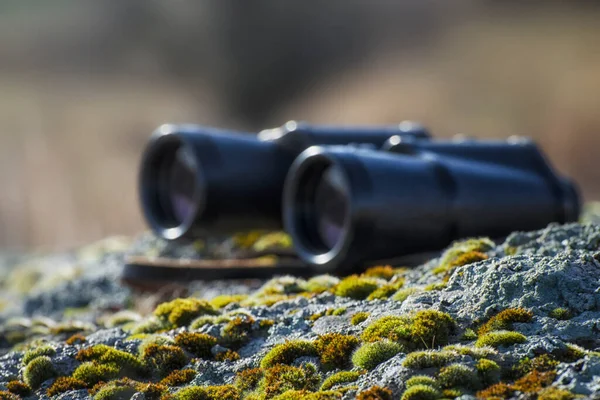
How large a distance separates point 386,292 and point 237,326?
2.96 m

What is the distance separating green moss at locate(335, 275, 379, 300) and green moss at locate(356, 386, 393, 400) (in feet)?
16.5

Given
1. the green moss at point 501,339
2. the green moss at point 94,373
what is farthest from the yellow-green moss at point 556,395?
the green moss at point 94,373

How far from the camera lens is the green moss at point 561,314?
1365 cm

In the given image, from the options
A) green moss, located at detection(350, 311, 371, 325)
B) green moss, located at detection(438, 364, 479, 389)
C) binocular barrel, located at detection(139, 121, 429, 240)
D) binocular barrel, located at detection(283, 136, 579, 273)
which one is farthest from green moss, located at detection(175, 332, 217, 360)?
binocular barrel, located at detection(139, 121, 429, 240)

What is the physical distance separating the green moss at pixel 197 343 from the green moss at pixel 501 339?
4707 millimetres

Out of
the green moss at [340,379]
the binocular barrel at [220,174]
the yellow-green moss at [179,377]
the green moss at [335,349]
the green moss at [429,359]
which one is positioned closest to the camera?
the green moss at [429,359]

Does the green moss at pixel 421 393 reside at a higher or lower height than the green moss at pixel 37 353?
lower

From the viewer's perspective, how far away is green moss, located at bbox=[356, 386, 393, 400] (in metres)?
11.8

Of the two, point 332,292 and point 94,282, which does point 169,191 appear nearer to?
point 94,282

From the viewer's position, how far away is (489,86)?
84.7 metres

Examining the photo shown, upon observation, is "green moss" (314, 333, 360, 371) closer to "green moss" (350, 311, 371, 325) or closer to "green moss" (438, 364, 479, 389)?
"green moss" (350, 311, 371, 325)

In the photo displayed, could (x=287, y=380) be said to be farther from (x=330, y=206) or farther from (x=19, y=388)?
(x=330, y=206)

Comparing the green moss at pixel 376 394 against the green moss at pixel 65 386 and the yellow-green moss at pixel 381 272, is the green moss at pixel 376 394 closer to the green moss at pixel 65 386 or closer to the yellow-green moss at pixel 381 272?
the green moss at pixel 65 386

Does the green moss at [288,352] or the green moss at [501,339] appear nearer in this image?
the green moss at [501,339]
